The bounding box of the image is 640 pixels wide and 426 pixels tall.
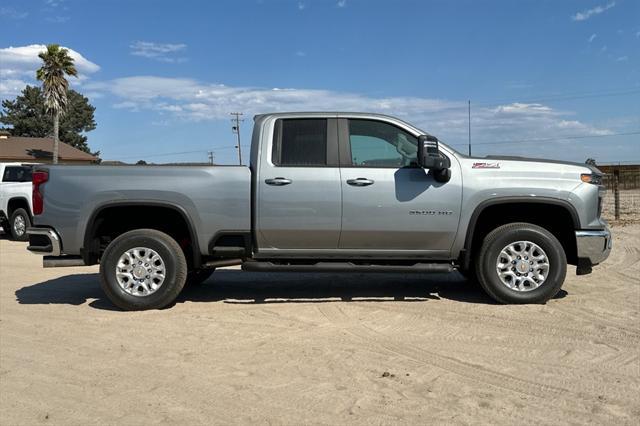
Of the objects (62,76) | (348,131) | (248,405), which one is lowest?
(248,405)

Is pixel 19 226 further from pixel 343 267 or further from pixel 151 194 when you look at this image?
pixel 343 267

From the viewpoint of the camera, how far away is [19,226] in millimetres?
13750

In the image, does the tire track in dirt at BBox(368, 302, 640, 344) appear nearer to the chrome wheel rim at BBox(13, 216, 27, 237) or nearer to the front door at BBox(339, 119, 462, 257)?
the front door at BBox(339, 119, 462, 257)

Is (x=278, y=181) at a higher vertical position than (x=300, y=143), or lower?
lower

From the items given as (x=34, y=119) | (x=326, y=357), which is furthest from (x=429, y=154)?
(x=34, y=119)

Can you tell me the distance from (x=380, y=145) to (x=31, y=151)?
122 feet

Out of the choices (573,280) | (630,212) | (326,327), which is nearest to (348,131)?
(326,327)

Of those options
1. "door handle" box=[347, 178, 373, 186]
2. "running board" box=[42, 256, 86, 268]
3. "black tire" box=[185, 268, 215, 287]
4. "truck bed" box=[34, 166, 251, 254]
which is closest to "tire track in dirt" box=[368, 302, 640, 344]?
"door handle" box=[347, 178, 373, 186]

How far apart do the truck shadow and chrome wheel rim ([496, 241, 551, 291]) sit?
0.39 meters

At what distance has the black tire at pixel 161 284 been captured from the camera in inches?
231

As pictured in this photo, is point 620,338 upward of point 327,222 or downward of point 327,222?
downward

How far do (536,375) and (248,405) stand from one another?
2.07 metres

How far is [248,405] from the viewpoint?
349 cm

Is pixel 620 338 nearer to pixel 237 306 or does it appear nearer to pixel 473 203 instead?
pixel 473 203
